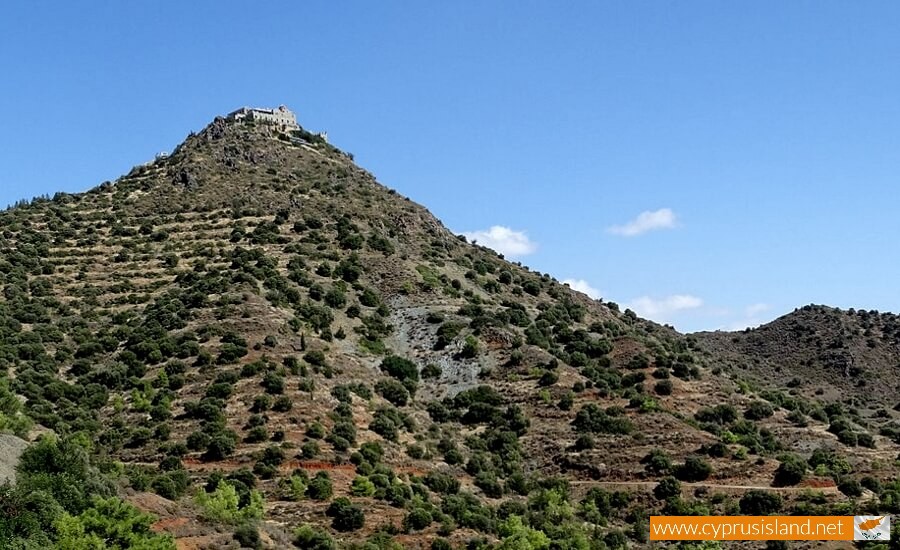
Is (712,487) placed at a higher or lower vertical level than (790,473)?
lower

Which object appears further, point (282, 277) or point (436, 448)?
point (282, 277)

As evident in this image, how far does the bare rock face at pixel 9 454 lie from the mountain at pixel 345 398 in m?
0.57

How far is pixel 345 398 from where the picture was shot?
185 feet

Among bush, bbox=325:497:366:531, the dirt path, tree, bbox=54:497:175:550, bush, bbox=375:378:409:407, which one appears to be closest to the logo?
the dirt path

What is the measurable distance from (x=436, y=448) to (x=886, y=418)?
5165 centimetres

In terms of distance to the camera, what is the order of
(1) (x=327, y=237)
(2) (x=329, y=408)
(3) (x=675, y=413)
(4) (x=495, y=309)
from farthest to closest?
(1) (x=327, y=237), (4) (x=495, y=309), (3) (x=675, y=413), (2) (x=329, y=408)

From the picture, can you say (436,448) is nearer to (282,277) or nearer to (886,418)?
(282,277)

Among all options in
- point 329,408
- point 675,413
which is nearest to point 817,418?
point 675,413

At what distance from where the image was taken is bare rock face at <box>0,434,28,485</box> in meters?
30.0

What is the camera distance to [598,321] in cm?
8631

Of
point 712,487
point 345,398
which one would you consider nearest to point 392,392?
point 345,398

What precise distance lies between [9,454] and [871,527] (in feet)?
137

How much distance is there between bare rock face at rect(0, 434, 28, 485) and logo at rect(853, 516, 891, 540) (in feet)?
132

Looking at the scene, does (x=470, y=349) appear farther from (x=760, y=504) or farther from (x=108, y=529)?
(x=108, y=529)
